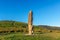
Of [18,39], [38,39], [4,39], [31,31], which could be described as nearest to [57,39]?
[38,39]

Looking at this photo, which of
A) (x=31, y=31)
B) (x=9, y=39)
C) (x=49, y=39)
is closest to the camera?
(x=9, y=39)

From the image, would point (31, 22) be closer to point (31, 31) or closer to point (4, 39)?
point (31, 31)

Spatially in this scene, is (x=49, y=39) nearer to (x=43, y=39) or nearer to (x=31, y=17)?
(x=43, y=39)

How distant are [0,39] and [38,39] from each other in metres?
5.86

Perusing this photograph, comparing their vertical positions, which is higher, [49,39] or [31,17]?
[31,17]

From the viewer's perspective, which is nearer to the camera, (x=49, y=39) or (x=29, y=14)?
(x=49, y=39)

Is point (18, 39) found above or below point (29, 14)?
below

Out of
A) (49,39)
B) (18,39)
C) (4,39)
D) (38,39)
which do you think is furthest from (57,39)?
(4,39)

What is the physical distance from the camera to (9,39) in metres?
28.7

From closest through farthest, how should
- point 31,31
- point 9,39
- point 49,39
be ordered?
point 9,39
point 49,39
point 31,31

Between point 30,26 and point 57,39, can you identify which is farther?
point 30,26

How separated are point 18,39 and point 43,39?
4.02 meters

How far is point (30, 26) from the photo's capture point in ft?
139

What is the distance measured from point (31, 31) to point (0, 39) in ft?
44.5
